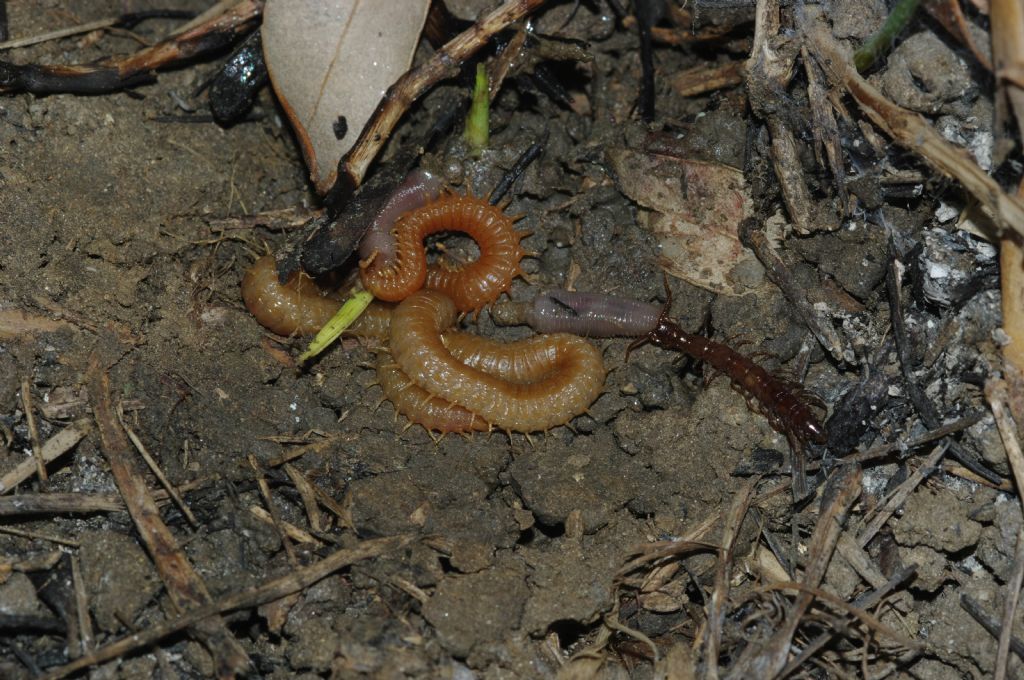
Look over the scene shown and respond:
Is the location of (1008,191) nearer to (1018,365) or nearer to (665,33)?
(1018,365)

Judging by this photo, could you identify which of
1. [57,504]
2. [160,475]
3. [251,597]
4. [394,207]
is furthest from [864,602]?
[57,504]

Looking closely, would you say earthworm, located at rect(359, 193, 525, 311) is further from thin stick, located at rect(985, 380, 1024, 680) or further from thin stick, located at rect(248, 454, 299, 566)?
thin stick, located at rect(985, 380, 1024, 680)

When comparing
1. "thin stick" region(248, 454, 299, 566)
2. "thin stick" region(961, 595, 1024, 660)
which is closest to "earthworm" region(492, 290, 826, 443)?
"thin stick" region(961, 595, 1024, 660)

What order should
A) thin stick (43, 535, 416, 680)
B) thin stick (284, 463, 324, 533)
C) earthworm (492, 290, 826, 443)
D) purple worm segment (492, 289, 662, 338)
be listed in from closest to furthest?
thin stick (43, 535, 416, 680) < thin stick (284, 463, 324, 533) < earthworm (492, 290, 826, 443) < purple worm segment (492, 289, 662, 338)

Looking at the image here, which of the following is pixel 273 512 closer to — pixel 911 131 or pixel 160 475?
pixel 160 475

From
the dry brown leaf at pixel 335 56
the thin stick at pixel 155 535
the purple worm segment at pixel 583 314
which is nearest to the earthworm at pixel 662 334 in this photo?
the purple worm segment at pixel 583 314

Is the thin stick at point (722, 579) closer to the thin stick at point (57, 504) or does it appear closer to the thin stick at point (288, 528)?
the thin stick at point (288, 528)

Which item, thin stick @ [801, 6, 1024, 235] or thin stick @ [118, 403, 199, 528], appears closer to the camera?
thin stick @ [801, 6, 1024, 235]

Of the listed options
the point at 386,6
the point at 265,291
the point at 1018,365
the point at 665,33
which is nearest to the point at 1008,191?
the point at 1018,365
